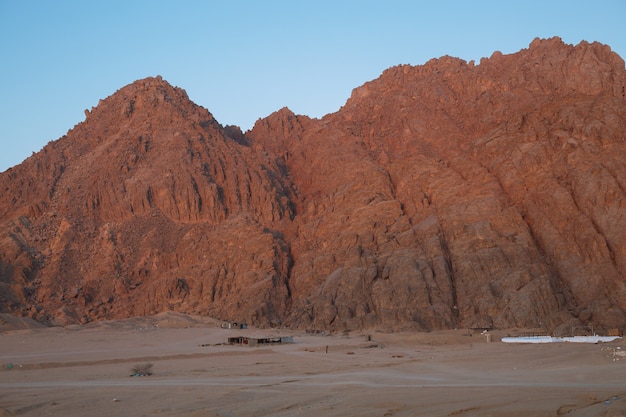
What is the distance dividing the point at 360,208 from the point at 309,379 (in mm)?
42293

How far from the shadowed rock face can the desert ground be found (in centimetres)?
1061

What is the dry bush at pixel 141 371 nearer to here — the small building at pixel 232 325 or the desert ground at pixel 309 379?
the desert ground at pixel 309 379

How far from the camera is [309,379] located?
24.4m

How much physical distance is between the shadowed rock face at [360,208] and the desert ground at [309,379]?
10605 millimetres

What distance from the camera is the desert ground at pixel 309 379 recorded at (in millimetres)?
16344

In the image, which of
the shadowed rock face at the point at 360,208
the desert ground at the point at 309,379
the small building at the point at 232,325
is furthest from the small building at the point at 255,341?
the small building at the point at 232,325

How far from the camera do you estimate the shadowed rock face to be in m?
55.6

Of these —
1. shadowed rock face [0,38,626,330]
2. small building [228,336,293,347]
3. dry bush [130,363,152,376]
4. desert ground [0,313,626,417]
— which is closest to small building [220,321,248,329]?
shadowed rock face [0,38,626,330]

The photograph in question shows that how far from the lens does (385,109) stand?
79750 mm

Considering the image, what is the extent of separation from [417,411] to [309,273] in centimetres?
4709

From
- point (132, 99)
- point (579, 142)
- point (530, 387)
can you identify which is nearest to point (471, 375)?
point (530, 387)

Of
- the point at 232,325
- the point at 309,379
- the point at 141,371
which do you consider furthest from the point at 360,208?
the point at 309,379

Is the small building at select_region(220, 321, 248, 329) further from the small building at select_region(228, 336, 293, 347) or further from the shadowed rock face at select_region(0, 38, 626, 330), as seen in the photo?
the small building at select_region(228, 336, 293, 347)

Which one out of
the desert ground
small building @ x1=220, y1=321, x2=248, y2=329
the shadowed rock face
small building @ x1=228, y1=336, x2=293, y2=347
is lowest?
the desert ground
